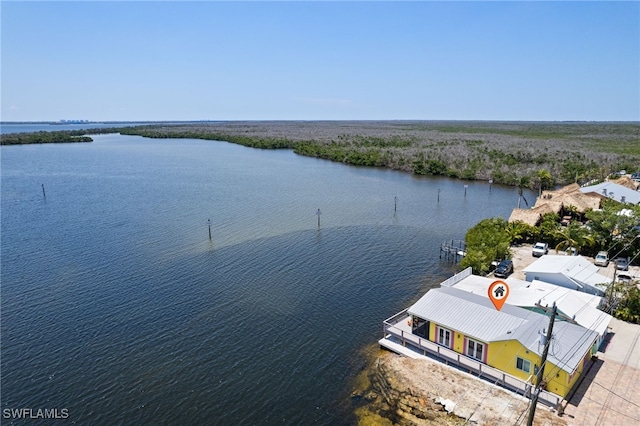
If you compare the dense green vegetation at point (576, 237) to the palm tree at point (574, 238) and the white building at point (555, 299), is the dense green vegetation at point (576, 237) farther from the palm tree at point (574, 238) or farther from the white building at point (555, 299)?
the white building at point (555, 299)

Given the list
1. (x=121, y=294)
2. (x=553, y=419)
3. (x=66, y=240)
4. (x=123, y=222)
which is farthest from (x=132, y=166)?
(x=553, y=419)

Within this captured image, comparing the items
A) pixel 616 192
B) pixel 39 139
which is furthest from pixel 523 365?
pixel 39 139

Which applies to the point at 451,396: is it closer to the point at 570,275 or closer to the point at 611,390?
the point at 611,390

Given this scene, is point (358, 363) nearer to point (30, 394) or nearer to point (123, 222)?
point (30, 394)

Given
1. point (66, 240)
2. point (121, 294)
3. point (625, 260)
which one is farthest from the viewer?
point (66, 240)

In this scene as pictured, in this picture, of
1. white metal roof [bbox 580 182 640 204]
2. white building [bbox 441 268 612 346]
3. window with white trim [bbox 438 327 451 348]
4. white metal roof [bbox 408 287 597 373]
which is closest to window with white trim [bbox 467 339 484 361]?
white metal roof [bbox 408 287 597 373]

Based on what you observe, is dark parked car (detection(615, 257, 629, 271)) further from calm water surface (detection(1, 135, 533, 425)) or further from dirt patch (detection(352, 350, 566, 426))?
dirt patch (detection(352, 350, 566, 426))
